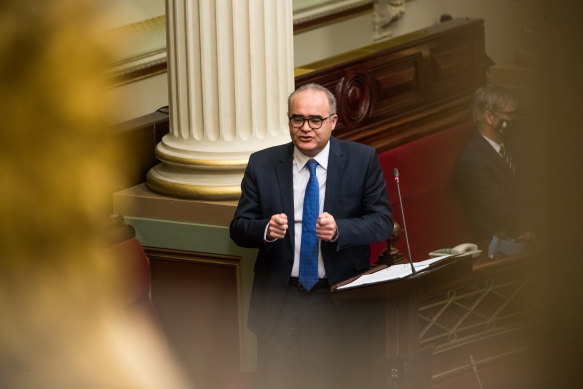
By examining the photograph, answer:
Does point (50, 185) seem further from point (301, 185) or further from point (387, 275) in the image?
point (301, 185)

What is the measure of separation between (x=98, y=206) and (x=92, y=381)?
6 centimetres

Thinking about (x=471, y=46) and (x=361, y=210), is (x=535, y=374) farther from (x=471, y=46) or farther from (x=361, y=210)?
(x=471, y=46)

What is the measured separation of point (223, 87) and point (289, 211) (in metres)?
0.76

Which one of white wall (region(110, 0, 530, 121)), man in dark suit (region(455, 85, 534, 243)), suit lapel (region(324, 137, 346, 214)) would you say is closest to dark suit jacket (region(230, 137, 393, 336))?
suit lapel (region(324, 137, 346, 214))

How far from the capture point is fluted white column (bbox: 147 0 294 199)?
307 centimetres

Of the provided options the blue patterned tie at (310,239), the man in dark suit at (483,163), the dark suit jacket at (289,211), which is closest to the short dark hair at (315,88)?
the dark suit jacket at (289,211)

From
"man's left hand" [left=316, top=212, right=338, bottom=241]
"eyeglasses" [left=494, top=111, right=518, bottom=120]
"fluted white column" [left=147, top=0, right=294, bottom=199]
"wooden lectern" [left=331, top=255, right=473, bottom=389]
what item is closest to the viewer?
"eyeglasses" [left=494, top=111, right=518, bottom=120]

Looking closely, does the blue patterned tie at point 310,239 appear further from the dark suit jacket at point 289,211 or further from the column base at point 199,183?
the column base at point 199,183

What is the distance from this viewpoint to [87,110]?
0.21m

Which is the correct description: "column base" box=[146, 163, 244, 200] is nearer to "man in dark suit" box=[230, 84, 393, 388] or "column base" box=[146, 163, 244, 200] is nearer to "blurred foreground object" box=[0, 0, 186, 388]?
"man in dark suit" box=[230, 84, 393, 388]

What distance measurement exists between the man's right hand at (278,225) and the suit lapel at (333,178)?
0.91 feet

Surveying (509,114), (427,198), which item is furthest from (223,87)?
(509,114)

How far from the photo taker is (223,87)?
3.11 metres

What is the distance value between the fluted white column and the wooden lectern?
84 cm
